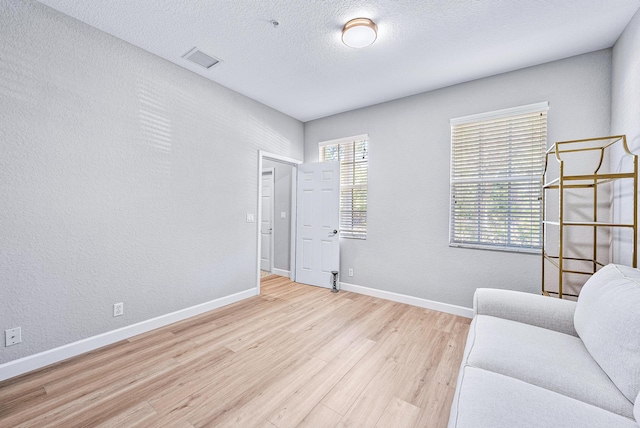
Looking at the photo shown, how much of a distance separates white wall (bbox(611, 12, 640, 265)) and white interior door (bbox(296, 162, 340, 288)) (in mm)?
2898

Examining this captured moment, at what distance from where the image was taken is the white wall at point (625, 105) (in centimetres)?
197

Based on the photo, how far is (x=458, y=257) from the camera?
3148 mm

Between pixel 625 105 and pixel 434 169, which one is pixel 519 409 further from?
pixel 434 169

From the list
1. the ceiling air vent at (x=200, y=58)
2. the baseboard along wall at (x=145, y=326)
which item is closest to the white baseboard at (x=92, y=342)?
the baseboard along wall at (x=145, y=326)

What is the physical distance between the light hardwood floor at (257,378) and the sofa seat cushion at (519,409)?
0.65 m

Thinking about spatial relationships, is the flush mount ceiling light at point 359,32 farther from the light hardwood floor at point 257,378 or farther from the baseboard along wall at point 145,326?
the baseboard along wall at point 145,326

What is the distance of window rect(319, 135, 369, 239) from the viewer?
3.95 m

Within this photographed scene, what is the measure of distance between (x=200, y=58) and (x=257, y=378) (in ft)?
9.84

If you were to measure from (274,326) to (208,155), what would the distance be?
6.95ft

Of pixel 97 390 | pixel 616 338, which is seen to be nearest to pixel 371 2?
pixel 616 338

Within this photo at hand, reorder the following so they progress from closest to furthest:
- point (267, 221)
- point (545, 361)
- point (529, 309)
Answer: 1. point (545, 361)
2. point (529, 309)
3. point (267, 221)

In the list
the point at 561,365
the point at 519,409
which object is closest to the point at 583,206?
the point at 561,365

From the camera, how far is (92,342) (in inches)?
89.3

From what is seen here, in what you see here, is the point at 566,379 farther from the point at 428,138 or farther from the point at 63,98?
the point at 63,98
